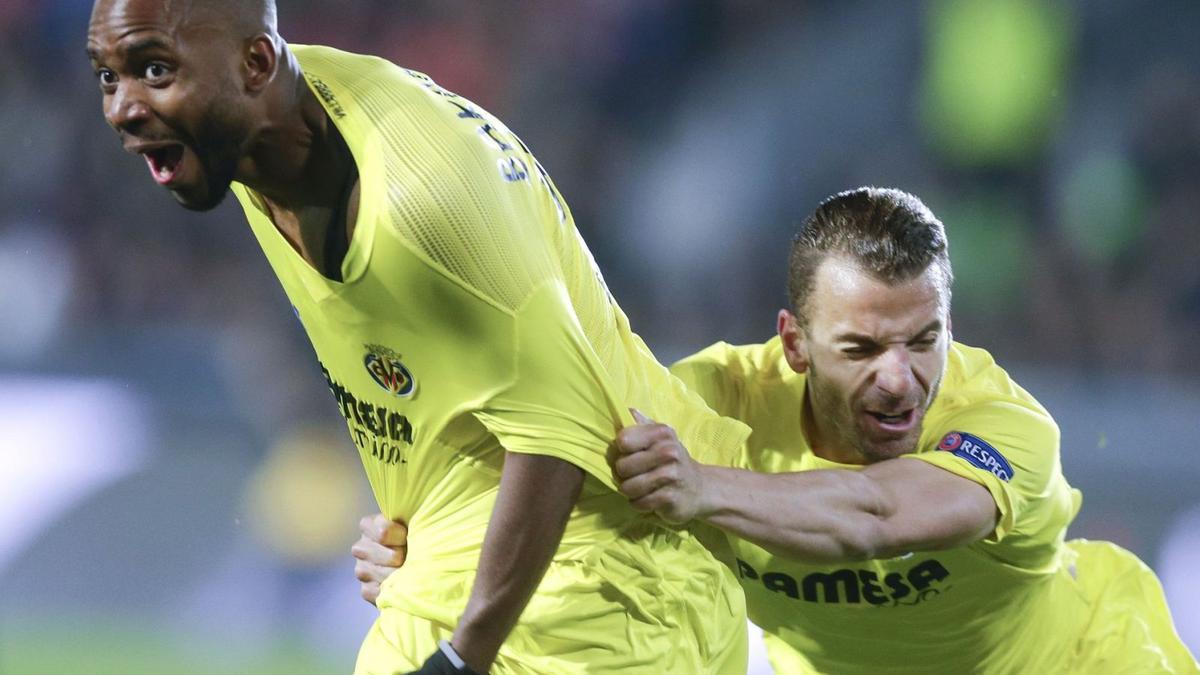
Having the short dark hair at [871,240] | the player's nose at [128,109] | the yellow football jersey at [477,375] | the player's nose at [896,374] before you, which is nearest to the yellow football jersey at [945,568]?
the player's nose at [896,374]

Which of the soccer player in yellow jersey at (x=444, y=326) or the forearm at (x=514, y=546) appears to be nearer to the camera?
the soccer player in yellow jersey at (x=444, y=326)

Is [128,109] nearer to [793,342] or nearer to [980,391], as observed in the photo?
[793,342]

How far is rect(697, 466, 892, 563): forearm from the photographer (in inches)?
111

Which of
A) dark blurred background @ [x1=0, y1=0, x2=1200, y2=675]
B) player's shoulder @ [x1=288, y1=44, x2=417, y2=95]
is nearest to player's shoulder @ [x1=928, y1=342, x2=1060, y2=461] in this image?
player's shoulder @ [x1=288, y1=44, x2=417, y2=95]

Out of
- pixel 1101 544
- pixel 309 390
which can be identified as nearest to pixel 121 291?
pixel 309 390

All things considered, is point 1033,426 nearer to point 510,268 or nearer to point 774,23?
point 510,268

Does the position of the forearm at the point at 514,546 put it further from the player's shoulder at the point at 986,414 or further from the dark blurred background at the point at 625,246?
the dark blurred background at the point at 625,246

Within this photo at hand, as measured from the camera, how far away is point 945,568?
335cm

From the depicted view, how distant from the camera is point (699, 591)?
2.87 m

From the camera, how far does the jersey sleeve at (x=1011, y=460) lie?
3092 mm

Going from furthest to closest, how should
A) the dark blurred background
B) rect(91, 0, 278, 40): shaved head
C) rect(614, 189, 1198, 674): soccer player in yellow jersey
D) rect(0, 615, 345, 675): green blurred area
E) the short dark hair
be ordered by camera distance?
the dark blurred background < rect(0, 615, 345, 675): green blurred area < the short dark hair < rect(614, 189, 1198, 674): soccer player in yellow jersey < rect(91, 0, 278, 40): shaved head

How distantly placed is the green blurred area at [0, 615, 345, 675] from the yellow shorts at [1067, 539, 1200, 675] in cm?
298

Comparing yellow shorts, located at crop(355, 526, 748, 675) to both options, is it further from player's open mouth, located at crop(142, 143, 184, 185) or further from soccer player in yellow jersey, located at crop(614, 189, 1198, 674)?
player's open mouth, located at crop(142, 143, 184, 185)

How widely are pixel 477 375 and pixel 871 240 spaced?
1104 millimetres
